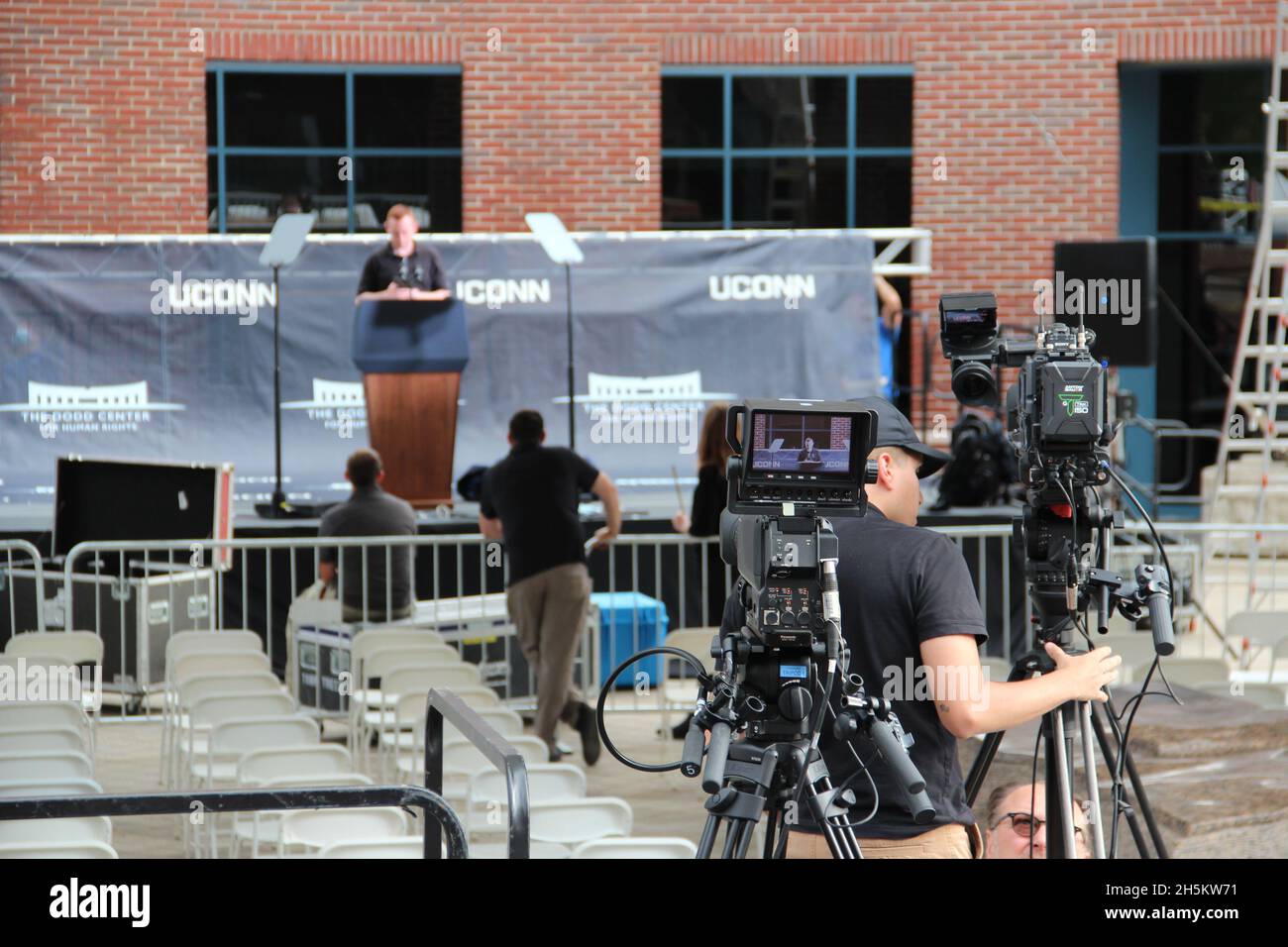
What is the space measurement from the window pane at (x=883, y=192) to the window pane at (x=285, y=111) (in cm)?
470

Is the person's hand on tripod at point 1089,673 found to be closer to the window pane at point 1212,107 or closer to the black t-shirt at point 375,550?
the black t-shirt at point 375,550

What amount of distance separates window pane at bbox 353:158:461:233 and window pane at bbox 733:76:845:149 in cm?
263

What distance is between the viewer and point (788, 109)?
1547 cm

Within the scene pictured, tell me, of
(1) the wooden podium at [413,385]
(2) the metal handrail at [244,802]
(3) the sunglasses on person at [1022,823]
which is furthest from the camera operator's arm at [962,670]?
(1) the wooden podium at [413,385]

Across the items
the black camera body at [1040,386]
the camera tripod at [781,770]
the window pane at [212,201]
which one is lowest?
the camera tripod at [781,770]

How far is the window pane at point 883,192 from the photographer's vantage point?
1557cm

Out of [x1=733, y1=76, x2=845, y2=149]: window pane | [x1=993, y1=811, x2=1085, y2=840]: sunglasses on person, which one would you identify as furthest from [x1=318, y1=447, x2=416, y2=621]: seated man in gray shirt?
[x1=733, y1=76, x2=845, y2=149]: window pane

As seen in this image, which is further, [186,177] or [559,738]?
[186,177]

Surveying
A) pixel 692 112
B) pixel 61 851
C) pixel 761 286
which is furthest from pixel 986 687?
pixel 692 112

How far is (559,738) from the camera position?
376 inches

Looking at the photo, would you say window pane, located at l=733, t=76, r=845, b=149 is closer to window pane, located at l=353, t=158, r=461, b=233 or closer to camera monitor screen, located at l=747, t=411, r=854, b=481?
window pane, located at l=353, t=158, r=461, b=233
